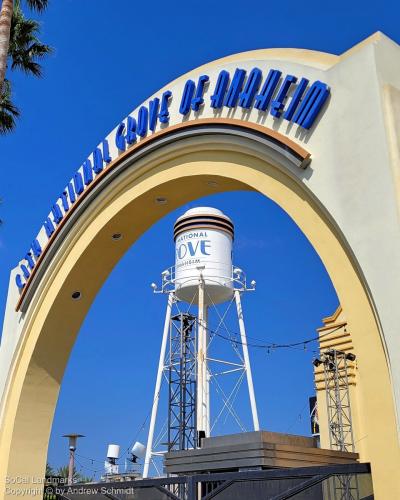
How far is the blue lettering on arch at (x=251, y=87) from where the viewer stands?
8117 millimetres

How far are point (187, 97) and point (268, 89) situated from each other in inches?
78.1

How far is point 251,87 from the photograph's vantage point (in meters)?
8.18

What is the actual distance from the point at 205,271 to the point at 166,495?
18618mm

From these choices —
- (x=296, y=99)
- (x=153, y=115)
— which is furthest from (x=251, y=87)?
(x=153, y=115)

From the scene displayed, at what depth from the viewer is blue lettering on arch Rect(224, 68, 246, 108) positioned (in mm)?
8414

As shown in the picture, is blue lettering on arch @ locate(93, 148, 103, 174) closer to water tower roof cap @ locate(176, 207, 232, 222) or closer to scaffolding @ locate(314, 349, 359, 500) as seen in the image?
scaffolding @ locate(314, 349, 359, 500)

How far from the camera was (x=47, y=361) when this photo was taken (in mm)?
11859

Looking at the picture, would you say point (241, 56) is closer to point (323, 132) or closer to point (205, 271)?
point (323, 132)

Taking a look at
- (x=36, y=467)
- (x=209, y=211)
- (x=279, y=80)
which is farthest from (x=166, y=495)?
(x=209, y=211)

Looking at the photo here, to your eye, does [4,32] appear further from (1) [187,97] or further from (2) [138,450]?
(2) [138,450]

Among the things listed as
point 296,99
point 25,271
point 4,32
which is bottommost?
point 296,99

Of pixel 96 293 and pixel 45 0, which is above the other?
pixel 45 0

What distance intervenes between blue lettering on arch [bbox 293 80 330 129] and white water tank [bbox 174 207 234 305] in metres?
19.0

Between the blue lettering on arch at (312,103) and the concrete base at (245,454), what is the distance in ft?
18.5
